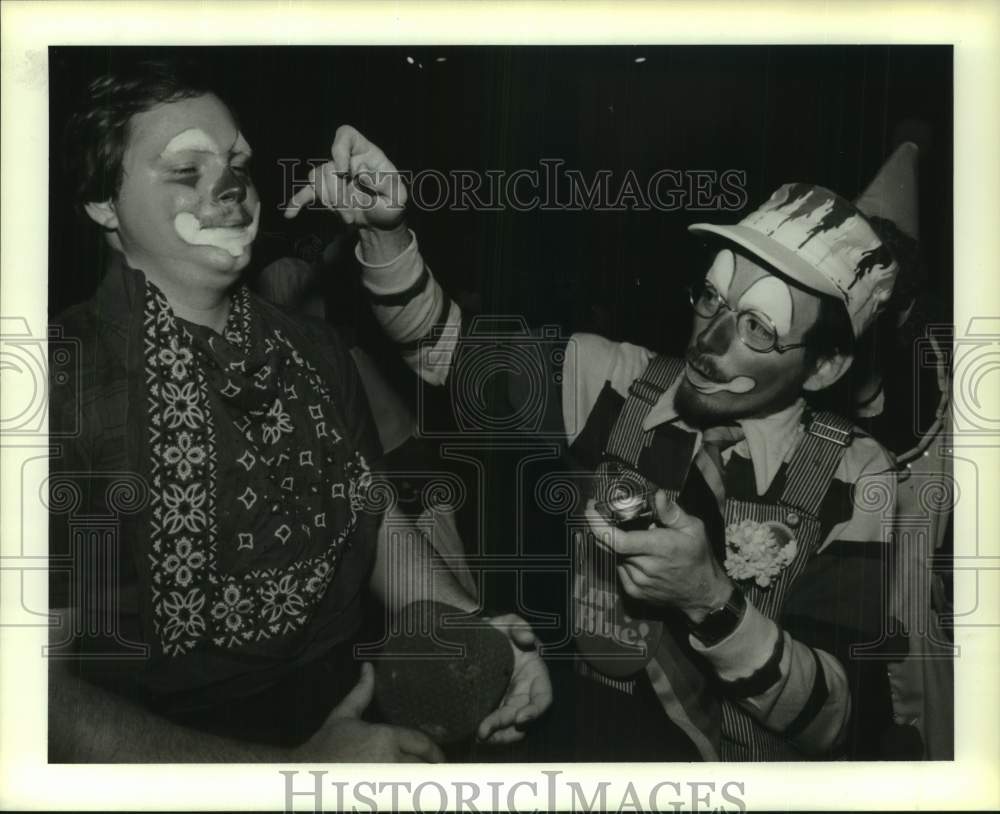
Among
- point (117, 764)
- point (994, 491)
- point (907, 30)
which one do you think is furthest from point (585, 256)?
point (117, 764)

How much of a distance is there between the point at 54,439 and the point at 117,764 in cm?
72

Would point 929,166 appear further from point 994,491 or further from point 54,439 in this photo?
point 54,439

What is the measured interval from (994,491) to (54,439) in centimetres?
207

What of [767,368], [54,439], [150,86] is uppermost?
[150,86]

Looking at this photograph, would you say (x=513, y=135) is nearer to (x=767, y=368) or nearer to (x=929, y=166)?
(x=767, y=368)

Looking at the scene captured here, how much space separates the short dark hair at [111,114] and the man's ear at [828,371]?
1445 millimetres

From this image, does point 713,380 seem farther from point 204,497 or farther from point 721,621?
point 204,497

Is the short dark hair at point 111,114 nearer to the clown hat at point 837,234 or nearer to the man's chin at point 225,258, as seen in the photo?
the man's chin at point 225,258

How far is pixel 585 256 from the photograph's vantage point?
251 cm

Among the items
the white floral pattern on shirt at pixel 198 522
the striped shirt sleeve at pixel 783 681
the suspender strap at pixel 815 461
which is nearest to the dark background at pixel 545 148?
the suspender strap at pixel 815 461

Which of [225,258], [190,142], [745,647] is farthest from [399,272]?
[745,647]

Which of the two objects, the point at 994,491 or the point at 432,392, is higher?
the point at 432,392

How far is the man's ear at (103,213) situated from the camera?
2471 millimetres

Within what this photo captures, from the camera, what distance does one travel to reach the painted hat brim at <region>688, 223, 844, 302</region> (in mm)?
2455
